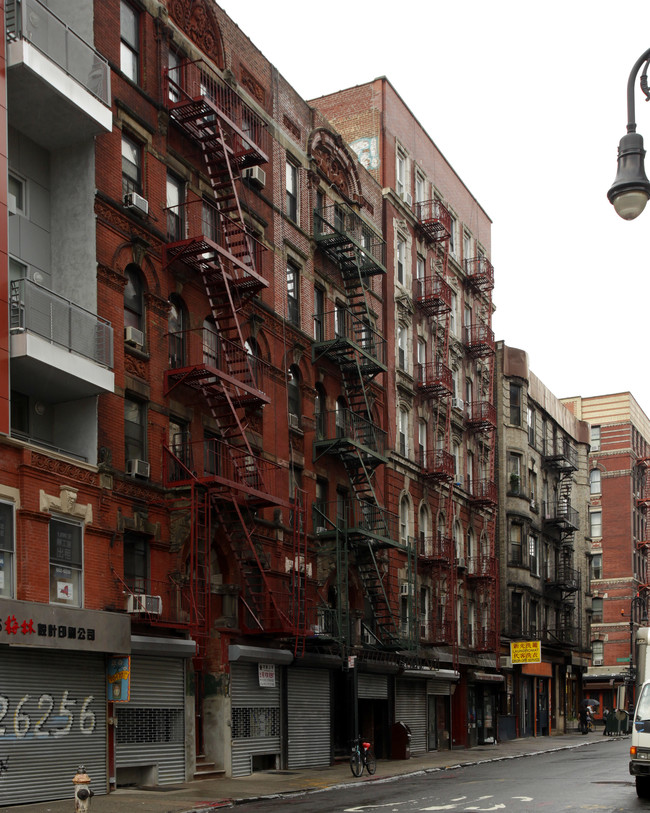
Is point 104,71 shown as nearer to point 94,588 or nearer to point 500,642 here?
point 94,588

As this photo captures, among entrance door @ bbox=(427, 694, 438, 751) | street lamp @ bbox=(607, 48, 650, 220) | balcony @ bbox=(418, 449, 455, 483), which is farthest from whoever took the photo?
balcony @ bbox=(418, 449, 455, 483)

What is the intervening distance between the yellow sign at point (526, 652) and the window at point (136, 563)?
28.9 m

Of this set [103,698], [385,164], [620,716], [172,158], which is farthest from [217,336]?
[620,716]

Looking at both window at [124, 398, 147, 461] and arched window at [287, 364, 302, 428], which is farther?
arched window at [287, 364, 302, 428]

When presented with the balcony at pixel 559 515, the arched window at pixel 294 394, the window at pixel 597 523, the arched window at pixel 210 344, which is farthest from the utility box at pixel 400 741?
the window at pixel 597 523

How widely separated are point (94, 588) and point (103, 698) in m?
2.34

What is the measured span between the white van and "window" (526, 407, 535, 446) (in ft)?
129

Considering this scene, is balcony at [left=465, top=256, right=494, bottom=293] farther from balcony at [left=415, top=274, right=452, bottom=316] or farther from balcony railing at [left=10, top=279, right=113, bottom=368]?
balcony railing at [left=10, top=279, right=113, bottom=368]

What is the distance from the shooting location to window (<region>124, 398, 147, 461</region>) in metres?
25.6

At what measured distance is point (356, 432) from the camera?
38.2 meters

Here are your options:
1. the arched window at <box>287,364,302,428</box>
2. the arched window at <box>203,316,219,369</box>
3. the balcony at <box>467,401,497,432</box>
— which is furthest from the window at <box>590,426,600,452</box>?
the arched window at <box>203,316,219,369</box>

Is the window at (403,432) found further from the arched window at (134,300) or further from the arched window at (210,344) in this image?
the arched window at (134,300)

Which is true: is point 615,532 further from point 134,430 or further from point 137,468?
point 137,468

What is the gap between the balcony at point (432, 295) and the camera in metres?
46.1
